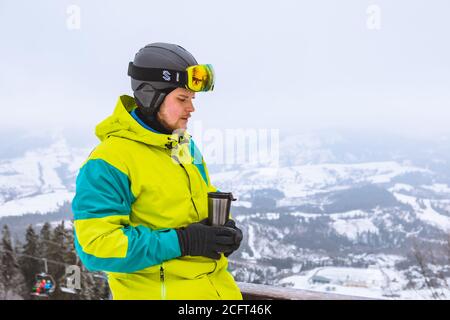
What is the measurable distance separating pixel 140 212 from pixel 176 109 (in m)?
0.42

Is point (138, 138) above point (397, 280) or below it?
above

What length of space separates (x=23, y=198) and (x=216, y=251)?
125883 mm

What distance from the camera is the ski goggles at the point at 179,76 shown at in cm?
168

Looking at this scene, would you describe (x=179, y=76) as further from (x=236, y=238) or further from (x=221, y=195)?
(x=236, y=238)

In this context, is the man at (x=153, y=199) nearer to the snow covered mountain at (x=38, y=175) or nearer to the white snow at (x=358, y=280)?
the white snow at (x=358, y=280)

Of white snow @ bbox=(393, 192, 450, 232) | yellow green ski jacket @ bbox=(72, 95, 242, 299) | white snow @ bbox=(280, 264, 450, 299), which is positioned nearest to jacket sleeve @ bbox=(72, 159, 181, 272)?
yellow green ski jacket @ bbox=(72, 95, 242, 299)

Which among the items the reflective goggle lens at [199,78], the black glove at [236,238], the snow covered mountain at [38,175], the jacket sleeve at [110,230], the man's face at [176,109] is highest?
the reflective goggle lens at [199,78]

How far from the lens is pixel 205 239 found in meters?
1.56

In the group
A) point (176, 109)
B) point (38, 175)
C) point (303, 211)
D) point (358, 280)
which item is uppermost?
point (176, 109)

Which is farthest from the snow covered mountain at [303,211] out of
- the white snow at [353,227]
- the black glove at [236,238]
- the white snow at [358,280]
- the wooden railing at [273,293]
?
the black glove at [236,238]

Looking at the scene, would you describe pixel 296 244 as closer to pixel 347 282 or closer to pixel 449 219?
pixel 347 282

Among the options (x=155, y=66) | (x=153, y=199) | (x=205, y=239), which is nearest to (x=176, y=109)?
(x=155, y=66)

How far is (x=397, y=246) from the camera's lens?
10812 cm
